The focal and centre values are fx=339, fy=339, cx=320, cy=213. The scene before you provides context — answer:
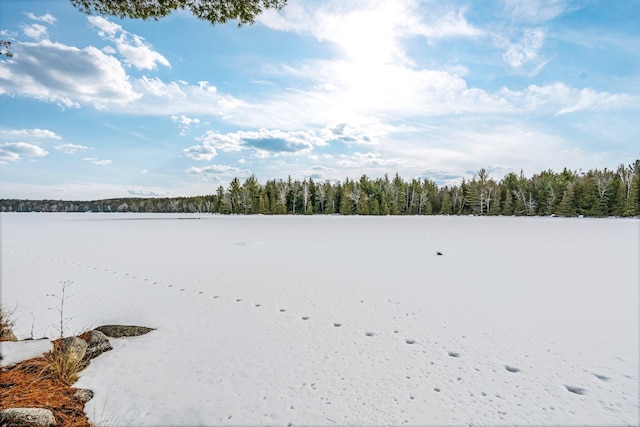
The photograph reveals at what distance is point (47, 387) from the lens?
400cm

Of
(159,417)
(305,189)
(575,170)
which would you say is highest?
(575,170)

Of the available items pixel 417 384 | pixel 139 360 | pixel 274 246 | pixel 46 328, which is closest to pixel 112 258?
pixel 274 246

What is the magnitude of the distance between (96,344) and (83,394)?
138 cm

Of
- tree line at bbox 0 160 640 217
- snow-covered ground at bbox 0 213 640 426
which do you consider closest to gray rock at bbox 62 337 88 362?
snow-covered ground at bbox 0 213 640 426

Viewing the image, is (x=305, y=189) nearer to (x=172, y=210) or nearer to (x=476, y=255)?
(x=476, y=255)

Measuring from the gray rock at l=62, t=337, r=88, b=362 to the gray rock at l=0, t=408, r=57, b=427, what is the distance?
136 centimetres

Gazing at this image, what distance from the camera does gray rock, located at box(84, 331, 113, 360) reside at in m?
5.05

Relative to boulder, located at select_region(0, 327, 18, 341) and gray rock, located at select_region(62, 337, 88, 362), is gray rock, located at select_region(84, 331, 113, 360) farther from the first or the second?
boulder, located at select_region(0, 327, 18, 341)

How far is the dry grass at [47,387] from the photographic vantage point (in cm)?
357

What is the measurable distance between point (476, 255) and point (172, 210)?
167079mm

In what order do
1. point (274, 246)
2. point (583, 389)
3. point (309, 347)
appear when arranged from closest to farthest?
1. point (583, 389)
2. point (309, 347)
3. point (274, 246)

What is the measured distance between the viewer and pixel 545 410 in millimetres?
3709

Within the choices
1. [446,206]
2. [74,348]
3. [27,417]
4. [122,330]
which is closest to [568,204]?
[446,206]

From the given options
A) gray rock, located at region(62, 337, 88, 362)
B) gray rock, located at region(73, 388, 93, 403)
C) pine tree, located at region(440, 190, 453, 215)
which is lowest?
gray rock, located at region(73, 388, 93, 403)
